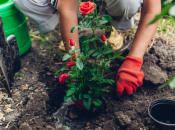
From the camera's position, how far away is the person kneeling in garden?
4.99ft

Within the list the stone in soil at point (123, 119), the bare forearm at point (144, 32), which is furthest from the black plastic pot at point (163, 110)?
the bare forearm at point (144, 32)

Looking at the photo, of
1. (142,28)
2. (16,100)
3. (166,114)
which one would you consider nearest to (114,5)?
(142,28)

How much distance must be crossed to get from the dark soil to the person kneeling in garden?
0.13 m

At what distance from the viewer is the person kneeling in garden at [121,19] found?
1.52 m

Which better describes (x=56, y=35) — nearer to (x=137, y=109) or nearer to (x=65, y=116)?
(x=65, y=116)

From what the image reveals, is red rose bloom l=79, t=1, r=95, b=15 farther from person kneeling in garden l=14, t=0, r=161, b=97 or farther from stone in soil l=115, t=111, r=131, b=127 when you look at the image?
stone in soil l=115, t=111, r=131, b=127

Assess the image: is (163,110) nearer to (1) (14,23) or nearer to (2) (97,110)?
(2) (97,110)

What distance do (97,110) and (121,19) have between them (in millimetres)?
974

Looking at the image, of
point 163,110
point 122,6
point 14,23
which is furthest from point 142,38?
point 14,23

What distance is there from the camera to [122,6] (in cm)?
173

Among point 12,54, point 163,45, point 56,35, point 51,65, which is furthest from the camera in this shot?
point 56,35

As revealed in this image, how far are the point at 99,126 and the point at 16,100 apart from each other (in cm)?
80

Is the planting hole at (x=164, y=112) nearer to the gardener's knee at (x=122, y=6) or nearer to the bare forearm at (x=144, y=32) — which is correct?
the bare forearm at (x=144, y=32)

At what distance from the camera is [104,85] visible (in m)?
1.76
